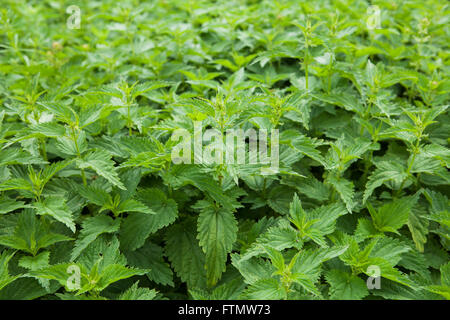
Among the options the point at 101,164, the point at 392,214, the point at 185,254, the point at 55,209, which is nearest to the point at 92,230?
the point at 55,209

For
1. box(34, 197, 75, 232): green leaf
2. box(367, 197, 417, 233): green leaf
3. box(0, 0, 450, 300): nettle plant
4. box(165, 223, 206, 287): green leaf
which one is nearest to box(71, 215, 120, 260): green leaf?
box(0, 0, 450, 300): nettle plant

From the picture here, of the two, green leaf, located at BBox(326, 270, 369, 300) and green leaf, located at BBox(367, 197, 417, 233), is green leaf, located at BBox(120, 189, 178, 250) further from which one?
green leaf, located at BBox(367, 197, 417, 233)

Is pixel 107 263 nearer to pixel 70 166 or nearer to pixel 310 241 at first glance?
pixel 70 166

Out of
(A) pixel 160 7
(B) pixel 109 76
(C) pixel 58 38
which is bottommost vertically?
(B) pixel 109 76

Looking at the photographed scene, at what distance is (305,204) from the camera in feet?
8.66

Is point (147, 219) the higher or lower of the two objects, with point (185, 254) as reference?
higher

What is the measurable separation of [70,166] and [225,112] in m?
1.29

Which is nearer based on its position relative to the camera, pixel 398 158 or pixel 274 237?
pixel 274 237

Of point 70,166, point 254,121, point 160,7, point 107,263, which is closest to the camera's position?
point 107,263

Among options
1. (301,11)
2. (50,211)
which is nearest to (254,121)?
(50,211)

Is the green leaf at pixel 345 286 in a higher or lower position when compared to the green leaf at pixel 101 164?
lower

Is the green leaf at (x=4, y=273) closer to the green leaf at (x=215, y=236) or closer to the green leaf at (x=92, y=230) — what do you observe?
the green leaf at (x=92, y=230)

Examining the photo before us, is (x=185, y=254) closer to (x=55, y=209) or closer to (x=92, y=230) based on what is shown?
(x=92, y=230)

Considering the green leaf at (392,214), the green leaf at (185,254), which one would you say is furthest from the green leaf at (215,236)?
the green leaf at (392,214)
